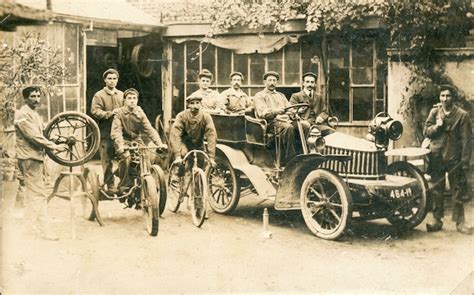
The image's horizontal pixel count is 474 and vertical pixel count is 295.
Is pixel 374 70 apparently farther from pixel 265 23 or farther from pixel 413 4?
pixel 265 23

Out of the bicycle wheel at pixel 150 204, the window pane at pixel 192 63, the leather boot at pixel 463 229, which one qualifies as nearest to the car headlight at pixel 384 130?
the leather boot at pixel 463 229

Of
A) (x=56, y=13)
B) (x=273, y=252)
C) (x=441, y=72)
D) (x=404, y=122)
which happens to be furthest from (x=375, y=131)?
(x=56, y=13)

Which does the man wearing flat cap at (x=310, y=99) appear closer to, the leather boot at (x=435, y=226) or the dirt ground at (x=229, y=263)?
the dirt ground at (x=229, y=263)

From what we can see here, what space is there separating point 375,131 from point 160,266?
230 centimetres

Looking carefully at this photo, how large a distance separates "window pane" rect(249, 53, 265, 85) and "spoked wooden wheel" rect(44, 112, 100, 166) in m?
1.93

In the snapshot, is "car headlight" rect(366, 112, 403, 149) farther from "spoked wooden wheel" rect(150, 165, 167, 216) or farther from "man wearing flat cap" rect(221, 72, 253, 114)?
"spoked wooden wheel" rect(150, 165, 167, 216)

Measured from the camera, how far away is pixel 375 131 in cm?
543

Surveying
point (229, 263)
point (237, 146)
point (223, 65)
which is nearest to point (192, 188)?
point (237, 146)

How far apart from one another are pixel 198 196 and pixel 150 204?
569 millimetres

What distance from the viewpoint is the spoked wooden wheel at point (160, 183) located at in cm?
577

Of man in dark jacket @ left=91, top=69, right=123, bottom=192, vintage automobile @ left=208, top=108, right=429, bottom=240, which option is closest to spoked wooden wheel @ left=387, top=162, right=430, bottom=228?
vintage automobile @ left=208, top=108, right=429, bottom=240

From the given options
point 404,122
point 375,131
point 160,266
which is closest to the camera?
point 160,266

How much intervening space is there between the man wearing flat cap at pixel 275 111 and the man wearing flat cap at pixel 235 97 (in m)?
0.18

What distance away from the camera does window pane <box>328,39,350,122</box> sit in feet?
20.2
